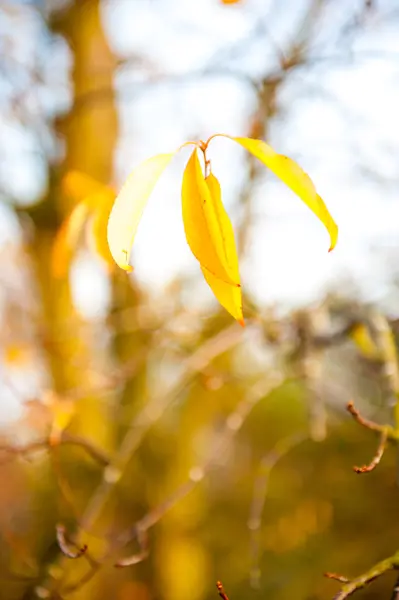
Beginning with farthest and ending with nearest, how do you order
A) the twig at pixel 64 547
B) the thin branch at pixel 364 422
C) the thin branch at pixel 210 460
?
the thin branch at pixel 210 460 < the twig at pixel 64 547 < the thin branch at pixel 364 422

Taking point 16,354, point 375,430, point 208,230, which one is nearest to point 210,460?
point 375,430

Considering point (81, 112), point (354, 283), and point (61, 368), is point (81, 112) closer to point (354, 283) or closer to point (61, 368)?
point (61, 368)

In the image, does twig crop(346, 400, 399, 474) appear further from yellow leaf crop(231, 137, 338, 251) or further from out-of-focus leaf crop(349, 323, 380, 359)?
out-of-focus leaf crop(349, 323, 380, 359)

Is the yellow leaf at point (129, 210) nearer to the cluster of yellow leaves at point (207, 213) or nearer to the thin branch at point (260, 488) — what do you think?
the cluster of yellow leaves at point (207, 213)

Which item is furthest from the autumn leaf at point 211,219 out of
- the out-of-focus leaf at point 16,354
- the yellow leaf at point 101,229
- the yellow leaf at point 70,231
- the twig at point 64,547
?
the out-of-focus leaf at point 16,354

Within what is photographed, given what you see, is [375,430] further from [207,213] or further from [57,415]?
[57,415]

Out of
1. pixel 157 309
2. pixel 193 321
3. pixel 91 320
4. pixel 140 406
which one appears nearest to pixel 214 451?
pixel 193 321

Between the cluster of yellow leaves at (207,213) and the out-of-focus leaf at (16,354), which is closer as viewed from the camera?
the cluster of yellow leaves at (207,213)
